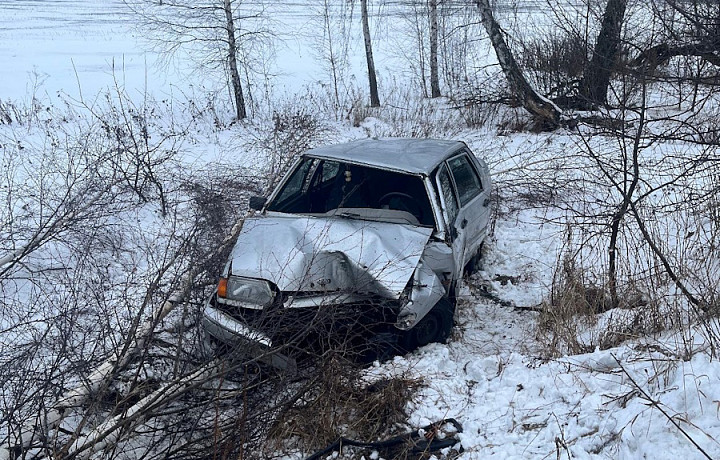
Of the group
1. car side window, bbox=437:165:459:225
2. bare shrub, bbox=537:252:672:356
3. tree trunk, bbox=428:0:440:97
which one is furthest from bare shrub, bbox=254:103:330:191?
bare shrub, bbox=537:252:672:356

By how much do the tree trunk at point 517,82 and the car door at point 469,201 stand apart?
5.62m

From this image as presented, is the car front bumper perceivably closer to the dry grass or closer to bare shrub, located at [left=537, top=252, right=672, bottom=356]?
the dry grass

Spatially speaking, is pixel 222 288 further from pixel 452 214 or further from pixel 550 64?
pixel 550 64

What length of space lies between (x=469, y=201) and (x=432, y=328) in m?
1.53

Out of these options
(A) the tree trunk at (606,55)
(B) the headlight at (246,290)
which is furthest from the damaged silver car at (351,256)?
(A) the tree trunk at (606,55)

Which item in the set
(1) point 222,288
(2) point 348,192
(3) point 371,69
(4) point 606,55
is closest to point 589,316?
(2) point 348,192

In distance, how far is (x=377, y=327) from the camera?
13.8 feet

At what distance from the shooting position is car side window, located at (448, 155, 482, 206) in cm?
551

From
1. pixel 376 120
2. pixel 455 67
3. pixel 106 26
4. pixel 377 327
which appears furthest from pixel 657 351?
pixel 106 26

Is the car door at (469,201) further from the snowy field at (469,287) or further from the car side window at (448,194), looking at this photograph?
the snowy field at (469,287)

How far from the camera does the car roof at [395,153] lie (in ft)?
16.3

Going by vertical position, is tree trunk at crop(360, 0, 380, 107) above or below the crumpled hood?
above

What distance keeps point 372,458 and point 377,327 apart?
1075 mm

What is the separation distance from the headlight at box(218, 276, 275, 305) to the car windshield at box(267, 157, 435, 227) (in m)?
1.16
